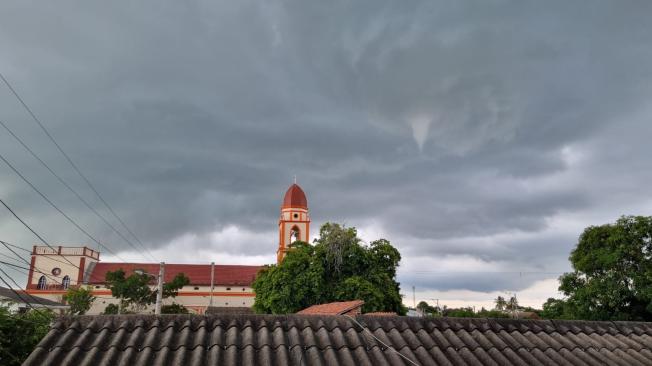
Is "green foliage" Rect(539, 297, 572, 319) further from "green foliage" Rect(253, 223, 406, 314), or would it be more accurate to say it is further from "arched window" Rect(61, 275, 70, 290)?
"arched window" Rect(61, 275, 70, 290)

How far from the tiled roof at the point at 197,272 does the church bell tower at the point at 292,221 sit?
15121 mm

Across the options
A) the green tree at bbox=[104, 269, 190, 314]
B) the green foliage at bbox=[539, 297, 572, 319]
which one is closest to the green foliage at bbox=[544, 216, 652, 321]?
the green foliage at bbox=[539, 297, 572, 319]

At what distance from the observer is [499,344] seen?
17.7ft

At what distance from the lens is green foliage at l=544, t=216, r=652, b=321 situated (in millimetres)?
28344

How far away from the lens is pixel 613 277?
96.7 ft

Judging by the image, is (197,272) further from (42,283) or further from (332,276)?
(332,276)

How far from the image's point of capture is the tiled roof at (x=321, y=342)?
4504mm

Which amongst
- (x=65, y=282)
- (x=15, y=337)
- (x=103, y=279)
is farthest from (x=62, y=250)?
(x=15, y=337)

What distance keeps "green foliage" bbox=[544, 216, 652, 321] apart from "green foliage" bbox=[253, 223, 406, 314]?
1200 centimetres

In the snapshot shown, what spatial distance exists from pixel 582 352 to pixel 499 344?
93 cm

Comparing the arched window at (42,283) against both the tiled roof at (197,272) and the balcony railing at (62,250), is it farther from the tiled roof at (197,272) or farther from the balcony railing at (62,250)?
the tiled roof at (197,272)

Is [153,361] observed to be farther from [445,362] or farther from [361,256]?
[361,256]

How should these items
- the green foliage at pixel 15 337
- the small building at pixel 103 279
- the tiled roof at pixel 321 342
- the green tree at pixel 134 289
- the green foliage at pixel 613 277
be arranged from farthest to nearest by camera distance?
the small building at pixel 103 279, the green tree at pixel 134 289, the green foliage at pixel 613 277, the green foliage at pixel 15 337, the tiled roof at pixel 321 342

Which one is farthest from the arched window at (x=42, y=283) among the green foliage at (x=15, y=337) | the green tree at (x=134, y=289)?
the green foliage at (x=15, y=337)
